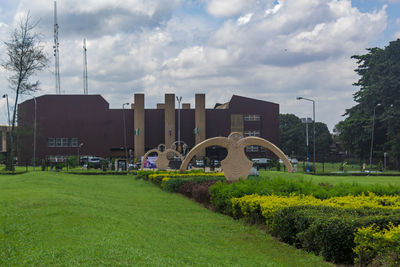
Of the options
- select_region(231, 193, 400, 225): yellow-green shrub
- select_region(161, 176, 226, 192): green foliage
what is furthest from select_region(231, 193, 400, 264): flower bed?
select_region(161, 176, 226, 192): green foliage

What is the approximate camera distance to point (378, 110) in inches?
2154

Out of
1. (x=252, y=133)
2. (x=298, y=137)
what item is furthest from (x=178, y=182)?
(x=298, y=137)

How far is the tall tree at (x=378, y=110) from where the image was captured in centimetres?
5162

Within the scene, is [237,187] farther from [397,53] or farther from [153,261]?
[397,53]

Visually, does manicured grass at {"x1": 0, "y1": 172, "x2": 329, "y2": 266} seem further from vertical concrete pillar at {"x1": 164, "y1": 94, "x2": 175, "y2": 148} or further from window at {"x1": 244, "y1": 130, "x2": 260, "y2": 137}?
window at {"x1": 244, "y1": 130, "x2": 260, "y2": 137}

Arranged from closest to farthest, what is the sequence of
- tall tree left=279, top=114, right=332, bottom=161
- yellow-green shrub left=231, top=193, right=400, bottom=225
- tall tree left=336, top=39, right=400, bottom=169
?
1. yellow-green shrub left=231, top=193, right=400, bottom=225
2. tall tree left=336, top=39, right=400, bottom=169
3. tall tree left=279, top=114, right=332, bottom=161

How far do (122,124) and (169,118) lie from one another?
6570 millimetres

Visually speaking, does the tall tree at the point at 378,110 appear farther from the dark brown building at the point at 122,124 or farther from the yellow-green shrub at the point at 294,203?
the yellow-green shrub at the point at 294,203

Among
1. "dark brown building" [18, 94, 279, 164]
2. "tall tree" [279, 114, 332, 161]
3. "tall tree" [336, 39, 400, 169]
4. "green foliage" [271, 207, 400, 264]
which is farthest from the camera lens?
"tall tree" [279, 114, 332, 161]

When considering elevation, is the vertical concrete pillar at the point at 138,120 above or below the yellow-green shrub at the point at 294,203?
above

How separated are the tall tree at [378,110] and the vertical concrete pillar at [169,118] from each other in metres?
23.2

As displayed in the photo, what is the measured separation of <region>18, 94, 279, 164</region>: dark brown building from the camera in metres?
68.2

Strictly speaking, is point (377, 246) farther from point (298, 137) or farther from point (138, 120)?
point (298, 137)

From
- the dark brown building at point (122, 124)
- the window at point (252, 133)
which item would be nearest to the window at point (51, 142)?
the dark brown building at point (122, 124)
